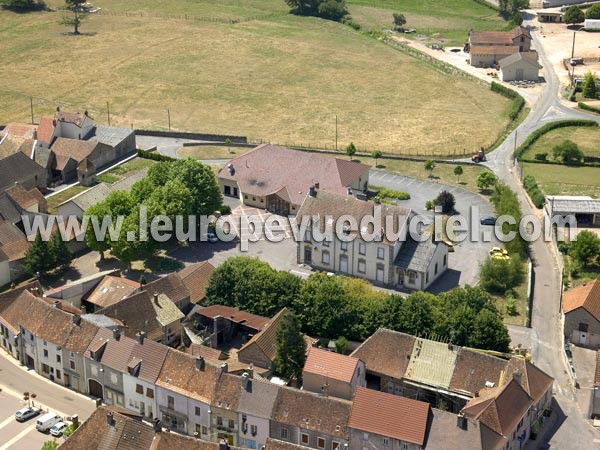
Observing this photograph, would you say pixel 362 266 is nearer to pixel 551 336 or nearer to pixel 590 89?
pixel 551 336

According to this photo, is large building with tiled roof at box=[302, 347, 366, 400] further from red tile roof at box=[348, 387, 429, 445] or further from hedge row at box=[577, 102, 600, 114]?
hedge row at box=[577, 102, 600, 114]

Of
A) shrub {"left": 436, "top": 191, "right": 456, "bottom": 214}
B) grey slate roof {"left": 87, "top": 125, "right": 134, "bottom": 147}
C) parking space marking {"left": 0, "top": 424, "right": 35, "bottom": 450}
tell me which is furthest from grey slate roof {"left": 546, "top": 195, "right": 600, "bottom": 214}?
parking space marking {"left": 0, "top": 424, "right": 35, "bottom": 450}

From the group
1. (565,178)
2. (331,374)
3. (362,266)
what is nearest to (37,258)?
(362,266)

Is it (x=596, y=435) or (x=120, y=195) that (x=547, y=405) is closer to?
(x=596, y=435)

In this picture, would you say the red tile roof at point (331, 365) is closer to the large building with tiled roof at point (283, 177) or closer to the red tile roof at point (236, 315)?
the red tile roof at point (236, 315)

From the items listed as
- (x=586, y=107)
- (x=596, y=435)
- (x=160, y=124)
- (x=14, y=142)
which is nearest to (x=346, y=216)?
(x=596, y=435)

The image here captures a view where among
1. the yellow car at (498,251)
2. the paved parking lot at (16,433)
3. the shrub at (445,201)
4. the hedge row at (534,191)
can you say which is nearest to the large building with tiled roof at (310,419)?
the paved parking lot at (16,433)
